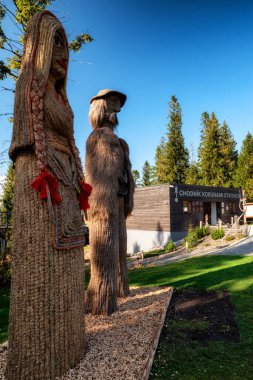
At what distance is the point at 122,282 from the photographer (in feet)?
18.8

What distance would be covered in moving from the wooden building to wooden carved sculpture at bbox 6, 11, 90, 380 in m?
18.7

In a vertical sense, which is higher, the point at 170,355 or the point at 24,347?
the point at 24,347

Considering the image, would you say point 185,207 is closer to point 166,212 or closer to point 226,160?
point 166,212

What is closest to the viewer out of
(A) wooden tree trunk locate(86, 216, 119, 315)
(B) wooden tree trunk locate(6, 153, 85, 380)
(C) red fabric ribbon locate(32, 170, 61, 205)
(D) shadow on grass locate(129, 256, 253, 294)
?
(B) wooden tree trunk locate(6, 153, 85, 380)

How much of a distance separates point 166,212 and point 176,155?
1585 centimetres

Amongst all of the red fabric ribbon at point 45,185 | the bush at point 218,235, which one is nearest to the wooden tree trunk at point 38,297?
the red fabric ribbon at point 45,185

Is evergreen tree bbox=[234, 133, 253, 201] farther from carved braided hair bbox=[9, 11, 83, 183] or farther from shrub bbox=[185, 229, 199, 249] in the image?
carved braided hair bbox=[9, 11, 83, 183]

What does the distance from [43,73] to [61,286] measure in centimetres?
222

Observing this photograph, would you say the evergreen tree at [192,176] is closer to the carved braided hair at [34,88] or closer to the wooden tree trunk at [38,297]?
the carved braided hair at [34,88]

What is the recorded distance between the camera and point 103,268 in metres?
4.68

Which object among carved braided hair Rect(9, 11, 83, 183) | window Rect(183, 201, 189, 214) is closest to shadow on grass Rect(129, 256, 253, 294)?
carved braided hair Rect(9, 11, 83, 183)

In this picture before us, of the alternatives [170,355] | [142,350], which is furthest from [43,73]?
[170,355]

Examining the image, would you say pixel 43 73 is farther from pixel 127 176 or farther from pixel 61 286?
pixel 127 176

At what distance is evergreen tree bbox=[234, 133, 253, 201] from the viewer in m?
34.8
